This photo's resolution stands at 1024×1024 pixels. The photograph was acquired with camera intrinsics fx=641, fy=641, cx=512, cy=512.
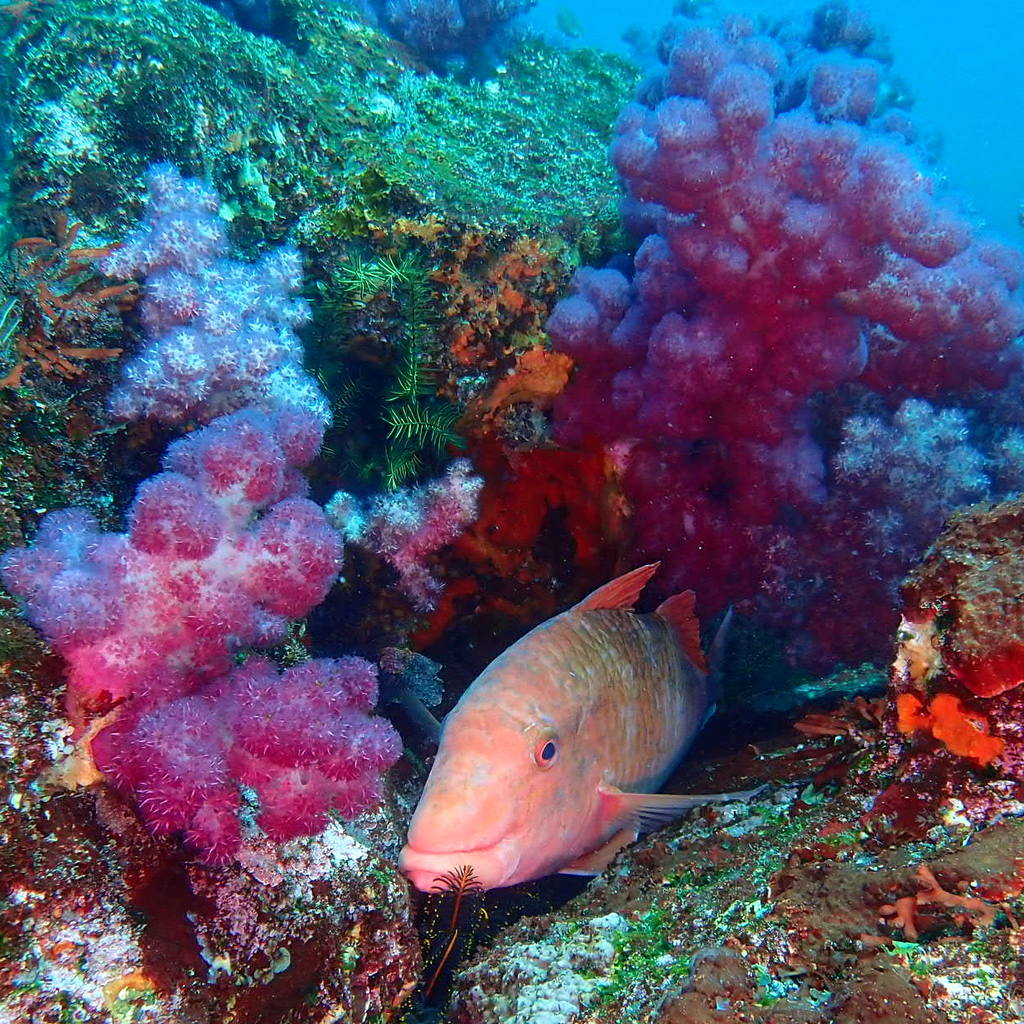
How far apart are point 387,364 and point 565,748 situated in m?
2.40

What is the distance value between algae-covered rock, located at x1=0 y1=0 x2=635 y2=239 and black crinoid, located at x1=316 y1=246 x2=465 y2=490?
430 millimetres

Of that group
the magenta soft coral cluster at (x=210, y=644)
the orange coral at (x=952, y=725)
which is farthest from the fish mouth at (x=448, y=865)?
the orange coral at (x=952, y=725)

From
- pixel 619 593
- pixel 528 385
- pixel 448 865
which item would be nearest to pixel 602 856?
pixel 448 865

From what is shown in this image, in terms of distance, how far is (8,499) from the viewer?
7.77 feet

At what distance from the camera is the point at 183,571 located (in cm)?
228

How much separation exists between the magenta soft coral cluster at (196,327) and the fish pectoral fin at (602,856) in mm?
2290

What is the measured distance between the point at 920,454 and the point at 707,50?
2373mm

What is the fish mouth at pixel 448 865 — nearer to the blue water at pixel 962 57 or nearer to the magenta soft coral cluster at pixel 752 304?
the magenta soft coral cluster at pixel 752 304

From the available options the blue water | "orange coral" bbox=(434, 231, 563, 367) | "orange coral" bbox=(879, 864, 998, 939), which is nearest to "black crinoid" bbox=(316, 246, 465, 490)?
"orange coral" bbox=(434, 231, 563, 367)

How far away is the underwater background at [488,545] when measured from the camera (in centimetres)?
179

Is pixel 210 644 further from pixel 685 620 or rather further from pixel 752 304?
pixel 752 304

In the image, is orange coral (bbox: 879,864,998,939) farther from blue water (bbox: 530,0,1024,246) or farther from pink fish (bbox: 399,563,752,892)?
blue water (bbox: 530,0,1024,246)

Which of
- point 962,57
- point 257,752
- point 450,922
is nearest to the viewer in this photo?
point 257,752

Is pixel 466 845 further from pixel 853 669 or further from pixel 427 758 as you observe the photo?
pixel 853 669
